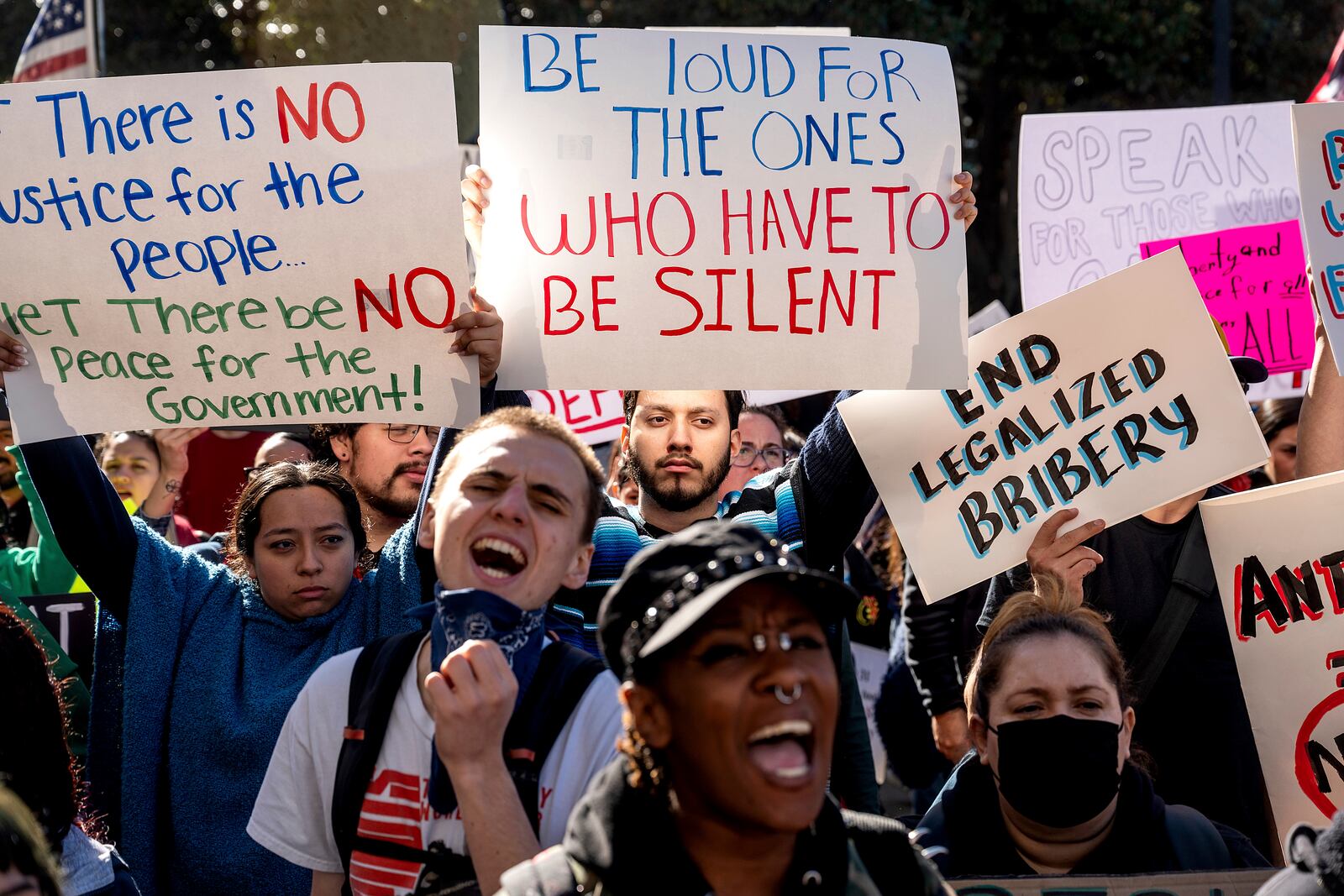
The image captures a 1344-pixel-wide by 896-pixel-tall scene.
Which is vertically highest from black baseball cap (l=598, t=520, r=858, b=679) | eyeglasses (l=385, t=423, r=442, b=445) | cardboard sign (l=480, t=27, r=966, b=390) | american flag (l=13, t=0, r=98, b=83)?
american flag (l=13, t=0, r=98, b=83)

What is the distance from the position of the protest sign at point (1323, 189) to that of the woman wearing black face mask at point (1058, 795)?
1.46 m

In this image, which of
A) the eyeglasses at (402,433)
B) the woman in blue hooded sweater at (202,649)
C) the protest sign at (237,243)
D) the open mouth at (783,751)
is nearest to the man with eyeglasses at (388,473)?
the eyeglasses at (402,433)

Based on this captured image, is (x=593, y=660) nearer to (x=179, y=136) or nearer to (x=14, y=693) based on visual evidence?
(x=14, y=693)

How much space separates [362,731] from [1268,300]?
3842 millimetres

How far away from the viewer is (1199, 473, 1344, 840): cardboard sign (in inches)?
135

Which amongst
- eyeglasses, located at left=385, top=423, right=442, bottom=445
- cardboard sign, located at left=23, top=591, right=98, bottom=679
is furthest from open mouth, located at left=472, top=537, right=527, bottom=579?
cardboard sign, located at left=23, top=591, right=98, bottom=679

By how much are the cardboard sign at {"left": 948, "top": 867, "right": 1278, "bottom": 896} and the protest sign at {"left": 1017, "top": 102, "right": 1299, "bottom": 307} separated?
311cm

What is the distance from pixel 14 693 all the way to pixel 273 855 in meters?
0.76

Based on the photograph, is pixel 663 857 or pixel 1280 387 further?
pixel 1280 387

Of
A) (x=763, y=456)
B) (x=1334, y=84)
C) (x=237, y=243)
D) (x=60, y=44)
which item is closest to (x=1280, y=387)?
(x=1334, y=84)

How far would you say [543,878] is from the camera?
1.94 m

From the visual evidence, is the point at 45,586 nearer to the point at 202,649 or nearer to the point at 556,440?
the point at 202,649

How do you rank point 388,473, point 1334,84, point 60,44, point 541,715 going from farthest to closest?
point 60,44 → point 1334,84 → point 388,473 → point 541,715

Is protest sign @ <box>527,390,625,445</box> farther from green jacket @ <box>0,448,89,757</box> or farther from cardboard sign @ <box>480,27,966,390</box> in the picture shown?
cardboard sign @ <box>480,27,966,390</box>
